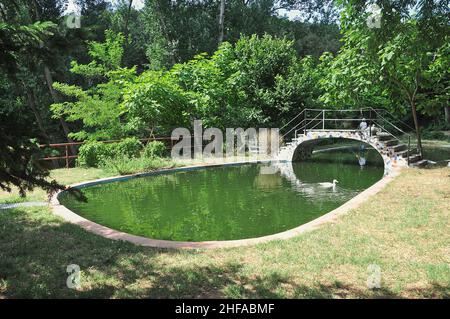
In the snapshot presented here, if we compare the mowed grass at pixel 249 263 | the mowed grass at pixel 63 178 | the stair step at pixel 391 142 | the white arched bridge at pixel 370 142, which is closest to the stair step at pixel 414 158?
the white arched bridge at pixel 370 142

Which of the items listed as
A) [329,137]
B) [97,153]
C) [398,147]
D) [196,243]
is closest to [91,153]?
[97,153]

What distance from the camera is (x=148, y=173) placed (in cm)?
1492

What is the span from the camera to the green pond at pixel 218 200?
27.6 ft

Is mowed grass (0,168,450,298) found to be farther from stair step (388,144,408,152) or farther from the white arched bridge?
stair step (388,144,408,152)

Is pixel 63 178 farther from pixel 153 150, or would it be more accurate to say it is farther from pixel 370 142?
pixel 370 142

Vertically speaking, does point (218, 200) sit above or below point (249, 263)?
below

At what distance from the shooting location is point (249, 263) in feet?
18.2

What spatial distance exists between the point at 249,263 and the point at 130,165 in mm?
10148

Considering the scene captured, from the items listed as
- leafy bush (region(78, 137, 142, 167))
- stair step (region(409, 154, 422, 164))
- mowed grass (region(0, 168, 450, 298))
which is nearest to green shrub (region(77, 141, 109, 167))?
leafy bush (region(78, 137, 142, 167))

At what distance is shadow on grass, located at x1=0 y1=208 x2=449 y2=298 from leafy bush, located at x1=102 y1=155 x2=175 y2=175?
7.59 m

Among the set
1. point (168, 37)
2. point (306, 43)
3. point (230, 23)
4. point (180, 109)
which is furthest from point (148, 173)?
point (306, 43)

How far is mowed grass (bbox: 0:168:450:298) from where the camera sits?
4625 mm

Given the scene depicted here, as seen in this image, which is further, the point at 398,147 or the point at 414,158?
the point at 398,147

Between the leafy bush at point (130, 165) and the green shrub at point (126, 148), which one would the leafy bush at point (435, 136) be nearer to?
the leafy bush at point (130, 165)
